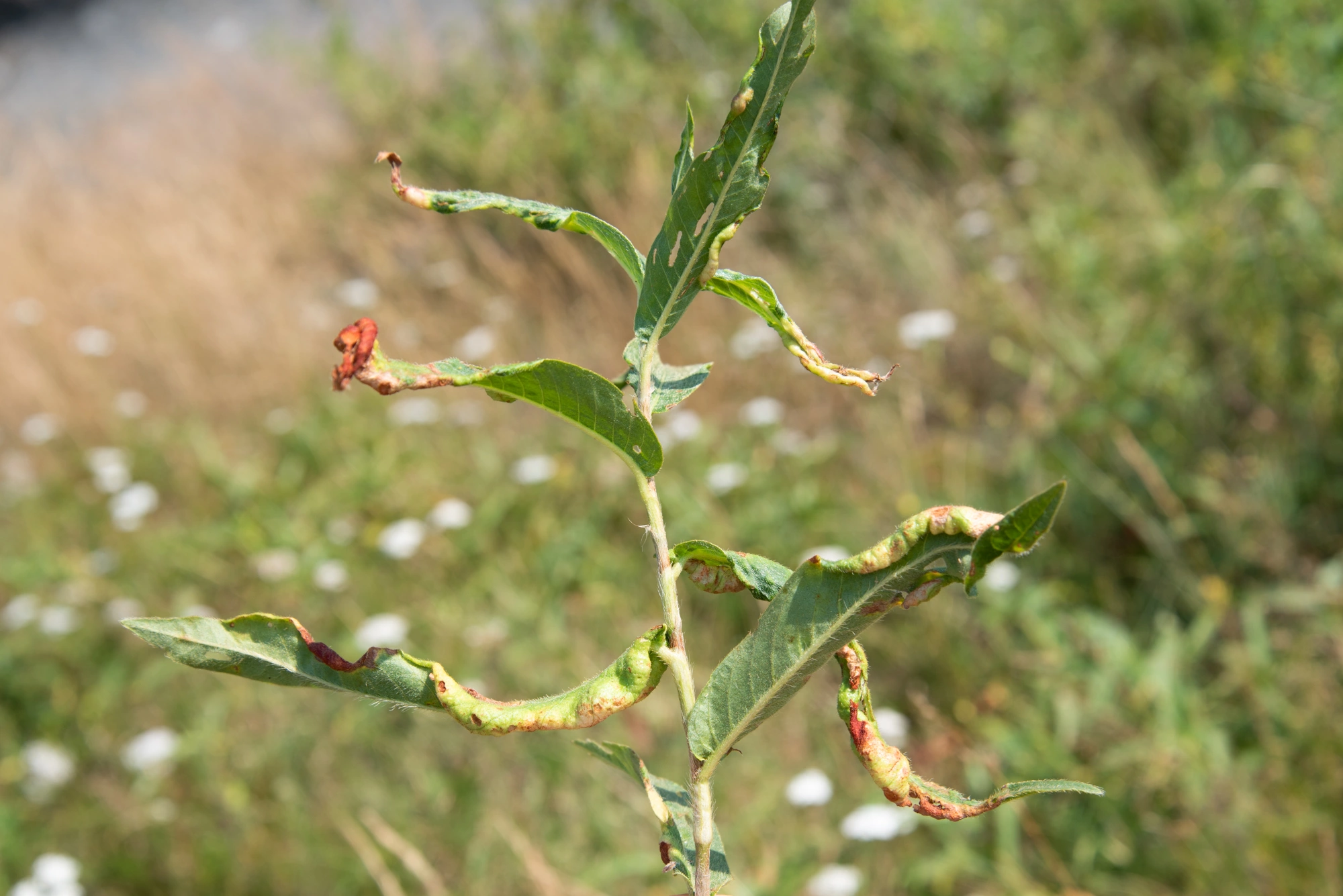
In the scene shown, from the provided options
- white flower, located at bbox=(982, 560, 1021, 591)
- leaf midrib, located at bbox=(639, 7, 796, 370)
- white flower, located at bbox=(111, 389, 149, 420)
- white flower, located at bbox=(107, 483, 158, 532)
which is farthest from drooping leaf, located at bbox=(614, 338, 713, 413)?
white flower, located at bbox=(111, 389, 149, 420)

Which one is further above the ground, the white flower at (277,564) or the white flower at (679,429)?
the white flower at (679,429)

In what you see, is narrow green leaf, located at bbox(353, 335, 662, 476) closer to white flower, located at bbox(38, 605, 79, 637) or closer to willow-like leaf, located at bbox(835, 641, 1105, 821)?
willow-like leaf, located at bbox(835, 641, 1105, 821)

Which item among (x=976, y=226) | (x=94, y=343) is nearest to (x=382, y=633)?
(x=976, y=226)

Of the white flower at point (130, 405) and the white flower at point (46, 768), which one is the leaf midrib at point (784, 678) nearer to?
the white flower at point (46, 768)

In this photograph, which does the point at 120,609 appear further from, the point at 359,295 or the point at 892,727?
the point at 892,727

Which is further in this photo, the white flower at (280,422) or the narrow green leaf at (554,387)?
the white flower at (280,422)

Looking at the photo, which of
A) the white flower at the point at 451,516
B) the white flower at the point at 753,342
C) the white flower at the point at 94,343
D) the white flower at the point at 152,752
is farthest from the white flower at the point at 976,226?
the white flower at the point at 94,343

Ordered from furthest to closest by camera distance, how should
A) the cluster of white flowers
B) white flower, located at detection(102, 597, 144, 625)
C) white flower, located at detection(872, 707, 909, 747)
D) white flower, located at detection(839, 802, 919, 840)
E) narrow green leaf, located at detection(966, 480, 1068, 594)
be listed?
white flower, located at detection(102, 597, 144, 625)
the cluster of white flowers
white flower, located at detection(872, 707, 909, 747)
white flower, located at detection(839, 802, 919, 840)
narrow green leaf, located at detection(966, 480, 1068, 594)
